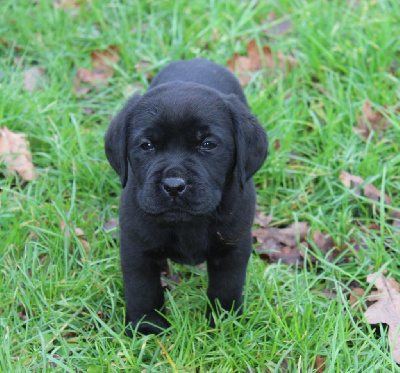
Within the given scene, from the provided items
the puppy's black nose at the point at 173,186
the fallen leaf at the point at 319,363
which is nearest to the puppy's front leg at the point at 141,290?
the puppy's black nose at the point at 173,186

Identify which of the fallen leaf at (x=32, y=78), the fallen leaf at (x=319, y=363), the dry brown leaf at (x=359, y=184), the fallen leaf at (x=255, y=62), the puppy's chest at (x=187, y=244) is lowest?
the fallen leaf at (x=319, y=363)

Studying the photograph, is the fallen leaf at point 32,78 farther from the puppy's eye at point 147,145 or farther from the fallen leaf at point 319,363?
the fallen leaf at point 319,363

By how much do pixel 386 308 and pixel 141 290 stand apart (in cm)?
136

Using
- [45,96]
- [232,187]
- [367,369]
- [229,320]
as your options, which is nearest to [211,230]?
[232,187]

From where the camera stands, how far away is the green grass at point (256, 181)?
338 centimetres

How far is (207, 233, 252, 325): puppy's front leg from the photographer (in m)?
3.47

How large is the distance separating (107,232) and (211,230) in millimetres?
1066

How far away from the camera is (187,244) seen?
3330 mm

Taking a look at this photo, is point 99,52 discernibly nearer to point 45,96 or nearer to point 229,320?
point 45,96

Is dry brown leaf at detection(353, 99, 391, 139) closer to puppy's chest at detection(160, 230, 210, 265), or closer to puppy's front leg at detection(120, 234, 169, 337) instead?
puppy's chest at detection(160, 230, 210, 265)

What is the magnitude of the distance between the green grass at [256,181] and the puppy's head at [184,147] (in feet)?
2.46

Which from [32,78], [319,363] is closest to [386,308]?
[319,363]

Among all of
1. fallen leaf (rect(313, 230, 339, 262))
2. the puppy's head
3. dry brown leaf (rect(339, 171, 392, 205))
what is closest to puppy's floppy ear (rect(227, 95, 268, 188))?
the puppy's head

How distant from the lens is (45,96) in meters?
5.18
